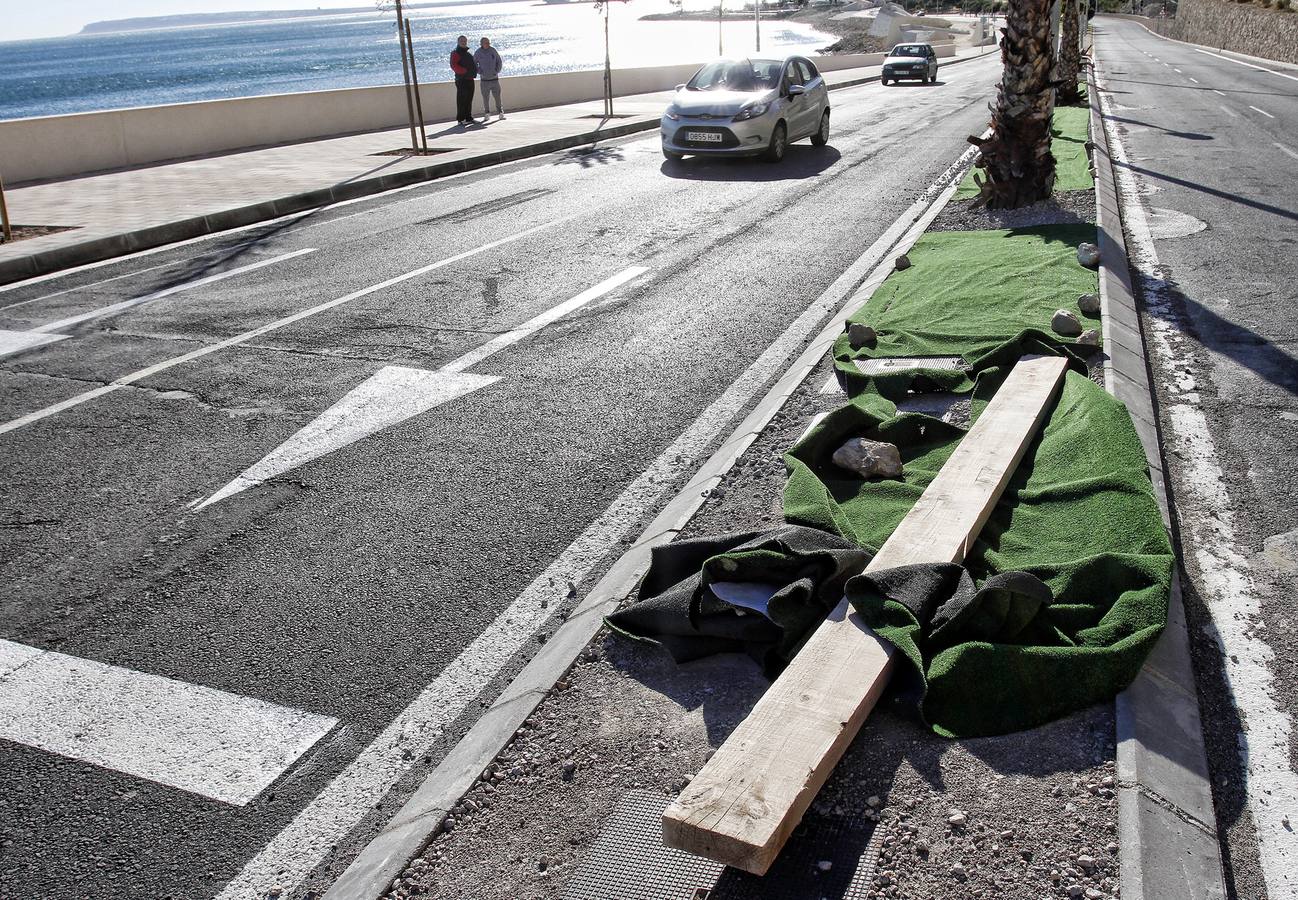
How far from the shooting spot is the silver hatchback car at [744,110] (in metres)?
16.1

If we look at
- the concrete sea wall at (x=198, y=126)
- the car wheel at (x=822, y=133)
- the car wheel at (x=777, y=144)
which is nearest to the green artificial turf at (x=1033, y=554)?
the car wheel at (x=777, y=144)

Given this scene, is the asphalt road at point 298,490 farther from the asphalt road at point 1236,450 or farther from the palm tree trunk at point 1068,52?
the palm tree trunk at point 1068,52

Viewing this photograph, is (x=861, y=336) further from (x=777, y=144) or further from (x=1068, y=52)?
(x=1068, y=52)

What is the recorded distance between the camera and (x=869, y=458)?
15.7ft

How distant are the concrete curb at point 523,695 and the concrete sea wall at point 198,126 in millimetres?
15136

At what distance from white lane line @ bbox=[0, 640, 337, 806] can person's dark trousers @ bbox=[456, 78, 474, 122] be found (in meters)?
21.4

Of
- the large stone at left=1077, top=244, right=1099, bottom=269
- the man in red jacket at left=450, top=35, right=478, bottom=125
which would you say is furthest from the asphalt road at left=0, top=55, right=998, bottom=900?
the man in red jacket at left=450, top=35, right=478, bottom=125

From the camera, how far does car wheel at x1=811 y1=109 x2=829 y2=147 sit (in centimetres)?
1870

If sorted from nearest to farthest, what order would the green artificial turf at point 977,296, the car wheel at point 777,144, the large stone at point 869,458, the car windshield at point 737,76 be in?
the large stone at point 869,458 < the green artificial turf at point 977,296 < the car wheel at point 777,144 < the car windshield at point 737,76

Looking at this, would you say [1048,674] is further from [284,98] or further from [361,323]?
[284,98]

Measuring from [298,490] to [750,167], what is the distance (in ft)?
42.4

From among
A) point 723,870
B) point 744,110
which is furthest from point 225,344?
point 744,110

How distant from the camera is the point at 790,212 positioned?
1258cm

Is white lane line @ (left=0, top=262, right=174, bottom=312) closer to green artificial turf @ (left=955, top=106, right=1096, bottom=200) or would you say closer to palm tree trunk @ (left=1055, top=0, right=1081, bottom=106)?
green artificial turf @ (left=955, top=106, right=1096, bottom=200)
